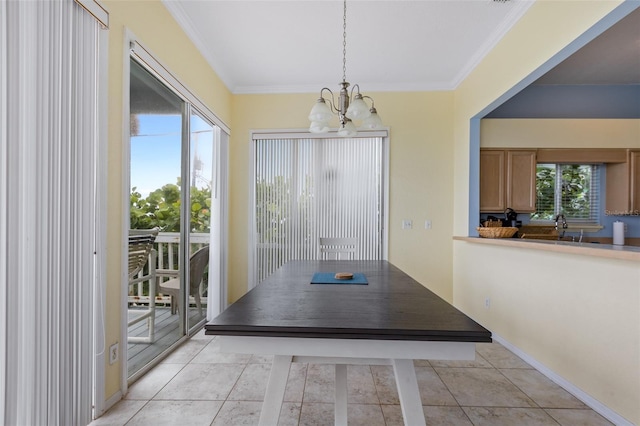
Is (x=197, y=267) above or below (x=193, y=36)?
below

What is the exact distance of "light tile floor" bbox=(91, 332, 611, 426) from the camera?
180cm

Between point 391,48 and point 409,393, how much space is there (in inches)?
121

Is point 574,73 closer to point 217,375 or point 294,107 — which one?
point 294,107

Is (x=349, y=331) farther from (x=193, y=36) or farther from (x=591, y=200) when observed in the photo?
(x=591, y=200)

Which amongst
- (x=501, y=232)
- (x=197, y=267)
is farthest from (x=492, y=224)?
(x=197, y=267)

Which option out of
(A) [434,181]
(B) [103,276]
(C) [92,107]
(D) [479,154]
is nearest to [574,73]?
(D) [479,154]

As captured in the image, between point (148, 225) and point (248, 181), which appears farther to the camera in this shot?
point (248, 181)

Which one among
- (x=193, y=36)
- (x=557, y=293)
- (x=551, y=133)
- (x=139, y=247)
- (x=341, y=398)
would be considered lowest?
(x=341, y=398)

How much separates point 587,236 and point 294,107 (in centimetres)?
414

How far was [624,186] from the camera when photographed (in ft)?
12.1

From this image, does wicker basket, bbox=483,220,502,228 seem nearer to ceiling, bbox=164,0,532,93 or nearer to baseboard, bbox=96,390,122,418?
ceiling, bbox=164,0,532,93

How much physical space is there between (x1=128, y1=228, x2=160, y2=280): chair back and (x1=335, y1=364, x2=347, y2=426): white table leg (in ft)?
5.33

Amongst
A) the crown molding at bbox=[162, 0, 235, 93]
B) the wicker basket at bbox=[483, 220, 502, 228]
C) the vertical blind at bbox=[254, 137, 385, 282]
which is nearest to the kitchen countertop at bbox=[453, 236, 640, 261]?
the wicker basket at bbox=[483, 220, 502, 228]

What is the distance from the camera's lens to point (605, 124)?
3557 millimetres
